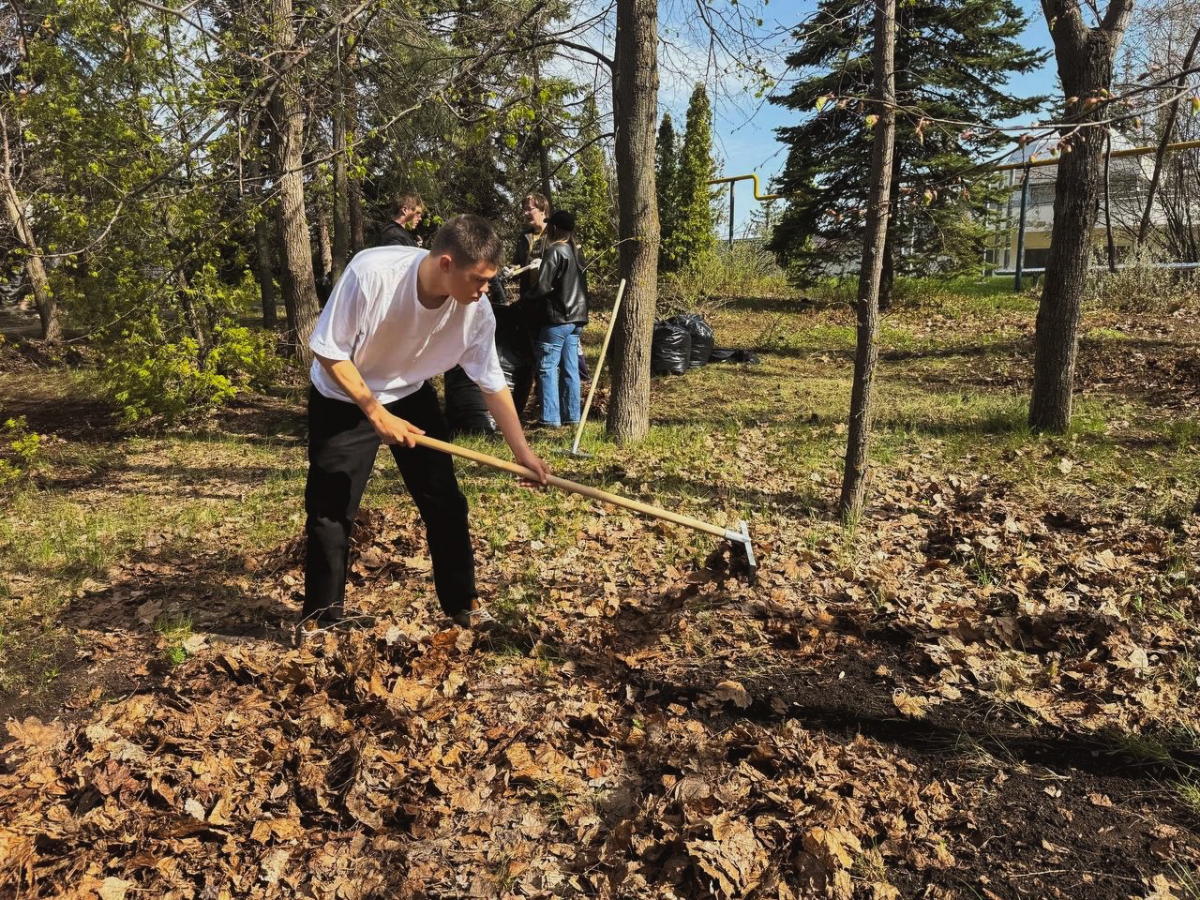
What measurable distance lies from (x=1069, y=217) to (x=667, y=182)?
13.2 metres

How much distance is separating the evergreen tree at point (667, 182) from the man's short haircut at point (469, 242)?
14116mm

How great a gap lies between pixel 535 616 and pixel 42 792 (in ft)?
6.29

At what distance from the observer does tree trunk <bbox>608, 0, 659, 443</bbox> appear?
564 centimetres

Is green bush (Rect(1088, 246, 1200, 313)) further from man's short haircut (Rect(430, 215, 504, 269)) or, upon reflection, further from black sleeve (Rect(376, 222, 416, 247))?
man's short haircut (Rect(430, 215, 504, 269))

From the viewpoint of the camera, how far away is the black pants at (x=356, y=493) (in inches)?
123

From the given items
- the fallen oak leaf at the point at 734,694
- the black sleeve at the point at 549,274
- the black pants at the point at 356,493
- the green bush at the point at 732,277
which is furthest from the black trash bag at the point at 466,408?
the green bush at the point at 732,277

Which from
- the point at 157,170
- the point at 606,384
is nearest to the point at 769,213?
the point at 606,384

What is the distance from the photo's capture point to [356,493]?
10.6 ft

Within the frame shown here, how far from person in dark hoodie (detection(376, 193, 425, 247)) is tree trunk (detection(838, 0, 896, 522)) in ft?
11.6

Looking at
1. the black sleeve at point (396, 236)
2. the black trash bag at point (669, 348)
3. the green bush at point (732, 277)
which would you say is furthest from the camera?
the green bush at point (732, 277)

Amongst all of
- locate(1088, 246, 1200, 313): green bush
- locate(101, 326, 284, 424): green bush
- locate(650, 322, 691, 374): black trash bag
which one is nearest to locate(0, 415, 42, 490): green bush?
locate(101, 326, 284, 424): green bush

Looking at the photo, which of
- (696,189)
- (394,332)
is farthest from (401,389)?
(696,189)

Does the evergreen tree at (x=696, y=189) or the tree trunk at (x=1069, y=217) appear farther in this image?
the evergreen tree at (x=696, y=189)

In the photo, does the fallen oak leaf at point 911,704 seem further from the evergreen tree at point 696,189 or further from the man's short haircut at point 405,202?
the evergreen tree at point 696,189
